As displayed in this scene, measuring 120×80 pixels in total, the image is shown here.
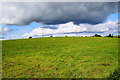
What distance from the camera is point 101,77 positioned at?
32.4 ft

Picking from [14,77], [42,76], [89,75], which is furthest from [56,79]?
[14,77]

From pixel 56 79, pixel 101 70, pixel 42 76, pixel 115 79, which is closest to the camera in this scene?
pixel 115 79

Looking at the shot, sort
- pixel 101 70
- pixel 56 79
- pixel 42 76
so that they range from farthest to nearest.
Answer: pixel 101 70
pixel 42 76
pixel 56 79

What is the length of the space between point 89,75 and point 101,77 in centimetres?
106

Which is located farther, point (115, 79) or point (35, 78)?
point (35, 78)

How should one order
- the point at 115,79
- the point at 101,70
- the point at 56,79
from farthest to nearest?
the point at 101,70 → the point at 56,79 → the point at 115,79

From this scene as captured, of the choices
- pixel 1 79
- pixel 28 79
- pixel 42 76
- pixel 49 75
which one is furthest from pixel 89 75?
pixel 1 79

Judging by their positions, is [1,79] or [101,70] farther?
[101,70]

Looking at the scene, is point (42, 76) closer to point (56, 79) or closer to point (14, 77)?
point (56, 79)

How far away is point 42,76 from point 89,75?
4.40 metres

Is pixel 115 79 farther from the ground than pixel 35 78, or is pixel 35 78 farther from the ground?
pixel 115 79

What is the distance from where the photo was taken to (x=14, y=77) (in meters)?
10.1

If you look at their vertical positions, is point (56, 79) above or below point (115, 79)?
below

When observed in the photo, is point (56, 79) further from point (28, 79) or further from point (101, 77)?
point (101, 77)
